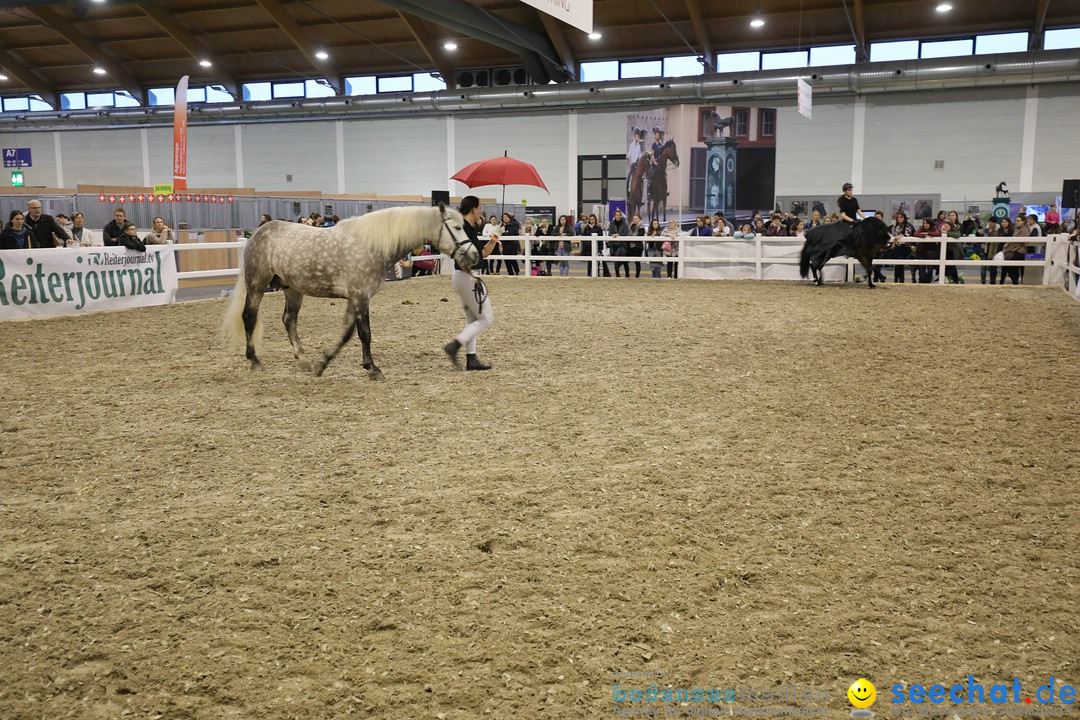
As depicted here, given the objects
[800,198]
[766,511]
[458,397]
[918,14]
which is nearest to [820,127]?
[800,198]

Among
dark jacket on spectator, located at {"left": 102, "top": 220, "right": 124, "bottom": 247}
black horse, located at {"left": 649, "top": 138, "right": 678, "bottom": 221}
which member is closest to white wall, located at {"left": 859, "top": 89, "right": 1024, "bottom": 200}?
black horse, located at {"left": 649, "top": 138, "right": 678, "bottom": 221}

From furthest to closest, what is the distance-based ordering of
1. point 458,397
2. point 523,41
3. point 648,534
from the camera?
1. point 523,41
2. point 458,397
3. point 648,534

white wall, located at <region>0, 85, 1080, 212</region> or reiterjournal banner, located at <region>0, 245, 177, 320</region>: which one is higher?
white wall, located at <region>0, 85, 1080, 212</region>

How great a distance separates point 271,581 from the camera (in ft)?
10.9

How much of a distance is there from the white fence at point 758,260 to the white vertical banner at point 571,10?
33.1 ft

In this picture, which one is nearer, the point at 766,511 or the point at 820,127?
the point at 766,511

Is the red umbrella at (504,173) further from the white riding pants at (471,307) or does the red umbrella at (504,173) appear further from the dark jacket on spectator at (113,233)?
the white riding pants at (471,307)

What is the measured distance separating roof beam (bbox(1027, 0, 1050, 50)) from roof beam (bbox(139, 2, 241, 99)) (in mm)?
26323

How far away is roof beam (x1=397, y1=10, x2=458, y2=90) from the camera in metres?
25.8

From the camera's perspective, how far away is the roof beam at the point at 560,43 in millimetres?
25281

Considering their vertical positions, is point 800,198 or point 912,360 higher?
point 800,198

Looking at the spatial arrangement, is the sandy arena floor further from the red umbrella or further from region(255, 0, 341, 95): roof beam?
region(255, 0, 341, 95): roof beam

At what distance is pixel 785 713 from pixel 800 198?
24945 mm

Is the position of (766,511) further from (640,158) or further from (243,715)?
(640,158)
